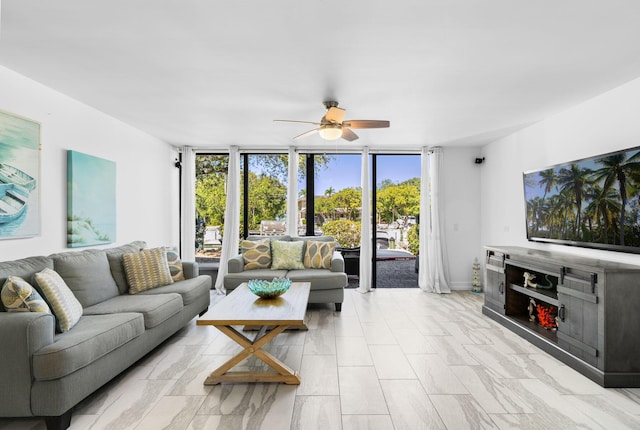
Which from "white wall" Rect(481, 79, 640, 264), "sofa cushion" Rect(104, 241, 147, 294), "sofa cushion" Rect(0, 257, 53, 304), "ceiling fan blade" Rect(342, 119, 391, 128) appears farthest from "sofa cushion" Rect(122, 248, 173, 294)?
"white wall" Rect(481, 79, 640, 264)

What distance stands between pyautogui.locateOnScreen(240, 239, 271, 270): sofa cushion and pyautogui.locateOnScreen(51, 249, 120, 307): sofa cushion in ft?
6.00

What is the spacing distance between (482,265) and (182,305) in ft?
15.7

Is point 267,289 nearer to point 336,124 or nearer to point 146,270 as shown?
→ point 146,270

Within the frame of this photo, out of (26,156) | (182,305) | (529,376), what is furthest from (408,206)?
(26,156)

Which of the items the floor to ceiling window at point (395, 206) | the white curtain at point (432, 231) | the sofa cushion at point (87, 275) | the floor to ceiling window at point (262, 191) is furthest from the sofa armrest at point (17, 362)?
the white curtain at point (432, 231)

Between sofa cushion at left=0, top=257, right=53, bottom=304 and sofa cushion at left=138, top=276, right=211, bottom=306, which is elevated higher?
sofa cushion at left=0, top=257, right=53, bottom=304

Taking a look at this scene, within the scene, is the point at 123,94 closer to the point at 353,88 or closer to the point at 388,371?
the point at 353,88

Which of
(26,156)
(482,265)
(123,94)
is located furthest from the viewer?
(482,265)

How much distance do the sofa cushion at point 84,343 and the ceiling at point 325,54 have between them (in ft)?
6.52

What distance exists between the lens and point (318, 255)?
5125 millimetres

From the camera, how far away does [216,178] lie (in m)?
6.28

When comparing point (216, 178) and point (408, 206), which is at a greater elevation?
point (216, 178)

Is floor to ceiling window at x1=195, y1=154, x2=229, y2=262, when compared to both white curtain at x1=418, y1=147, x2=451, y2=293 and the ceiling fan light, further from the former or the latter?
white curtain at x1=418, y1=147, x2=451, y2=293

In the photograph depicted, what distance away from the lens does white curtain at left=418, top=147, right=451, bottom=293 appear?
5887 millimetres
